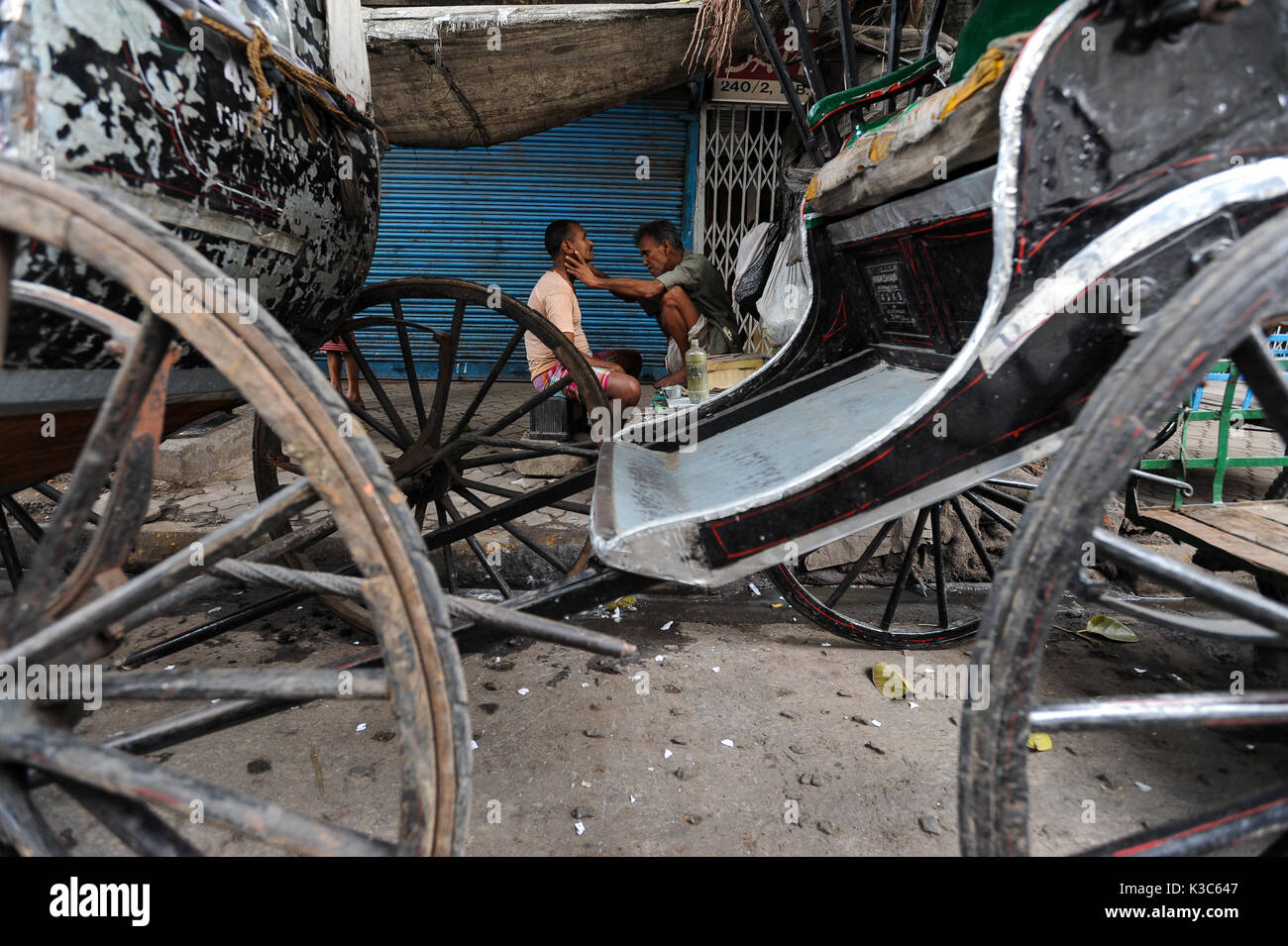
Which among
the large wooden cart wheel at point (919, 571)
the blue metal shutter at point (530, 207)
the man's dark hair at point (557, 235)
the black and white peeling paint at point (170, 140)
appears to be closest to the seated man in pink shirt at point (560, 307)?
the man's dark hair at point (557, 235)

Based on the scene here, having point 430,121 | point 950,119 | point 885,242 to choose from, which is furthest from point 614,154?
point 950,119

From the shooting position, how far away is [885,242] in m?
2.11

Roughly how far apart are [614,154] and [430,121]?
203 cm

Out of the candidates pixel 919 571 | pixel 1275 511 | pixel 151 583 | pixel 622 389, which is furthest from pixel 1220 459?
pixel 151 583

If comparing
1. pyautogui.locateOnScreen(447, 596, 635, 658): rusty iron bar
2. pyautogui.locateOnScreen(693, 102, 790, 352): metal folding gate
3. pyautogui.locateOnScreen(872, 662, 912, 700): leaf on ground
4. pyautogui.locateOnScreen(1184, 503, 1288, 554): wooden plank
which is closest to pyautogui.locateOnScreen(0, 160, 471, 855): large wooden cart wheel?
pyautogui.locateOnScreen(447, 596, 635, 658): rusty iron bar

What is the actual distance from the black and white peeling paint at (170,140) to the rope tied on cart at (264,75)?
0.07 feet

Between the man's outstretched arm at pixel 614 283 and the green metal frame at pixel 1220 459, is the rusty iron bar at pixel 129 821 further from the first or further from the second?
the man's outstretched arm at pixel 614 283

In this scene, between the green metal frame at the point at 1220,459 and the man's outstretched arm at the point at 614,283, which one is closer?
the green metal frame at the point at 1220,459

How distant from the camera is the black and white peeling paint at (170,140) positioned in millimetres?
1232

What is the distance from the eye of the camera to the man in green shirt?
4727mm

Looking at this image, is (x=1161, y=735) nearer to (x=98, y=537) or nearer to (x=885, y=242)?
(x=885, y=242)

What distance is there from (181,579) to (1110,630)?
3305 mm

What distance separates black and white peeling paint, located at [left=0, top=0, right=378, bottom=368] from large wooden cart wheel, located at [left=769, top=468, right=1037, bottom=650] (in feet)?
6.88

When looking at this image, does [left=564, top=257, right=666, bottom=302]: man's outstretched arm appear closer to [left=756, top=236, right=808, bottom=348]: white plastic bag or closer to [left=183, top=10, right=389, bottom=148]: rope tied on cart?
[left=756, top=236, right=808, bottom=348]: white plastic bag
